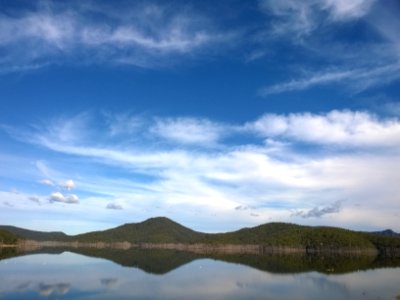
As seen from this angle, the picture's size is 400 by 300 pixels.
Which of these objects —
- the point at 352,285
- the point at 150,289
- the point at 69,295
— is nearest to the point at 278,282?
the point at 352,285

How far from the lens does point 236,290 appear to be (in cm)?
5531

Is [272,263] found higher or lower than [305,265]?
higher

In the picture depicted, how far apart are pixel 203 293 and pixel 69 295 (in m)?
15.1

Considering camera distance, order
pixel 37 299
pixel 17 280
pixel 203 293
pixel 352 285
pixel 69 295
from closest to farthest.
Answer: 1. pixel 37 299
2. pixel 69 295
3. pixel 203 293
4. pixel 17 280
5. pixel 352 285

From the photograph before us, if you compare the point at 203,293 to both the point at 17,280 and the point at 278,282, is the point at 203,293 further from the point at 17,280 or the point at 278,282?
the point at 17,280

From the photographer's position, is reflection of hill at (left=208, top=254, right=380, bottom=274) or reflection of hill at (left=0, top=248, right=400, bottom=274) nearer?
reflection of hill at (left=0, top=248, right=400, bottom=274)

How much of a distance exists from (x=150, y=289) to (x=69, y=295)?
10.9 meters

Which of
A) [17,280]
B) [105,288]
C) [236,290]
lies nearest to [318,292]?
[236,290]

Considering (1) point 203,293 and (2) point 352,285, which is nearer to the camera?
(1) point 203,293

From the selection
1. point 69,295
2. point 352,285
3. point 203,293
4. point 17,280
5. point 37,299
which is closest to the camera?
point 37,299

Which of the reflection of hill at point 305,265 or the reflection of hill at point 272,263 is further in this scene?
the reflection of hill at point 305,265

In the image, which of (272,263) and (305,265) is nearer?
(305,265)

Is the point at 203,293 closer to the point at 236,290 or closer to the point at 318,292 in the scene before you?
the point at 236,290

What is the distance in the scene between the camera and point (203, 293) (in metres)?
52.1
